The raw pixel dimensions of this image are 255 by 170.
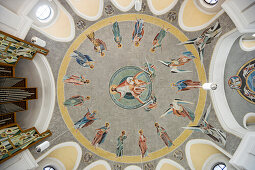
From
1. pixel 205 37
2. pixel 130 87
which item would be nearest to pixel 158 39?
pixel 205 37

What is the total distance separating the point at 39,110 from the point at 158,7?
8.12m

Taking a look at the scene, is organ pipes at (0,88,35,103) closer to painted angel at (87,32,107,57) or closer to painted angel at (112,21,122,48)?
painted angel at (87,32,107,57)

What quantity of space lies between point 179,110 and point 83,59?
6.16 metres

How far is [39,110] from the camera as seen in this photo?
7984 mm

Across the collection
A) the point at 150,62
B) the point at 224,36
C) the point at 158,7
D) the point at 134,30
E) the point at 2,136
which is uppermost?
the point at 158,7

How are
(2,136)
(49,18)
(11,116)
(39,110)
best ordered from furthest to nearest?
(39,110)
(49,18)
(11,116)
(2,136)

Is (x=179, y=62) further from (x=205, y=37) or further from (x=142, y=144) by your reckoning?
(x=142, y=144)

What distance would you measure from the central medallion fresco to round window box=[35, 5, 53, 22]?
14.4ft

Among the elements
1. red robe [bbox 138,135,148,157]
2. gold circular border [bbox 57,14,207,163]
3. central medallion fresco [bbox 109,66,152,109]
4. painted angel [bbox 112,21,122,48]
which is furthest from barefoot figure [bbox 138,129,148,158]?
painted angel [bbox 112,21,122,48]

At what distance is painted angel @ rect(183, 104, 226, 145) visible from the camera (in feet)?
24.4

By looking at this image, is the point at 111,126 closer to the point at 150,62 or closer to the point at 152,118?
the point at 152,118

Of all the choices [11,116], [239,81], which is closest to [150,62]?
[239,81]

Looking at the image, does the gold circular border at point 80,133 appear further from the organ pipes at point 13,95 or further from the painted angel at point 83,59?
the organ pipes at point 13,95

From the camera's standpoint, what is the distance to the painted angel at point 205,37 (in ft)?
23.1
